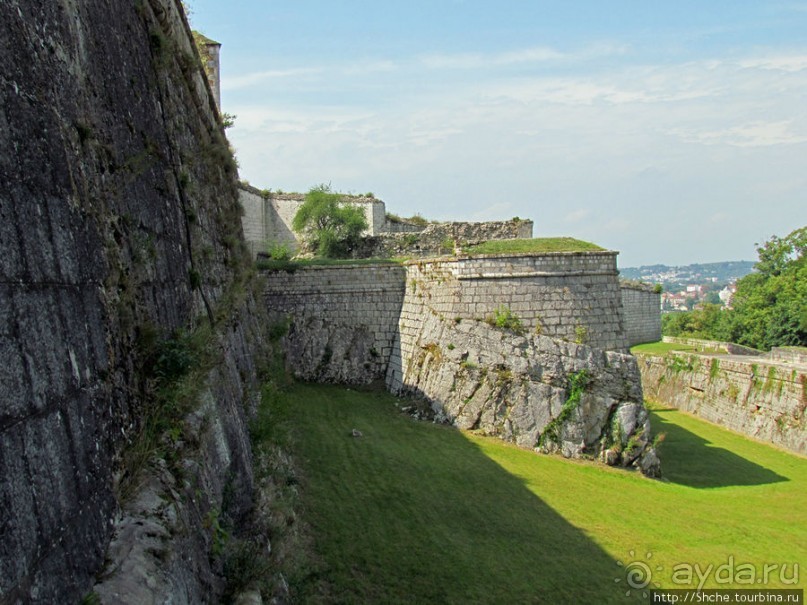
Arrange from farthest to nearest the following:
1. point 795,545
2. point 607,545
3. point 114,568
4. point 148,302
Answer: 1. point 795,545
2. point 607,545
3. point 148,302
4. point 114,568

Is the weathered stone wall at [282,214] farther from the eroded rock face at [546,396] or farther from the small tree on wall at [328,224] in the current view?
the eroded rock face at [546,396]

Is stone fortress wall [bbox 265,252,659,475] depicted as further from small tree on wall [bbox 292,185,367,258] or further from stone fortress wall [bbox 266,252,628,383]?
small tree on wall [bbox 292,185,367,258]

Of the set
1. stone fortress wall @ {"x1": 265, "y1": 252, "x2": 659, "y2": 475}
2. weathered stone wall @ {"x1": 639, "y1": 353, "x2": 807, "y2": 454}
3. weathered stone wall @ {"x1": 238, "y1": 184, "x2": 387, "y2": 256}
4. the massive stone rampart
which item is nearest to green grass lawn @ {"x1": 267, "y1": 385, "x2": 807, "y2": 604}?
the massive stone rampart

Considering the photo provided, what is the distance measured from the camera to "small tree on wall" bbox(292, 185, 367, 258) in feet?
90.0

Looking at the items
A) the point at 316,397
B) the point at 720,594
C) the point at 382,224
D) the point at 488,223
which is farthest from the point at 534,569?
the point at 382,224

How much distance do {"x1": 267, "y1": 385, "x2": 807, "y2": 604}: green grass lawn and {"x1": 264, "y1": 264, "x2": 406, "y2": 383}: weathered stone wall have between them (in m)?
2.82

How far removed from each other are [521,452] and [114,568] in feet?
44.2

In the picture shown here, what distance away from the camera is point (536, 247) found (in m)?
18.7

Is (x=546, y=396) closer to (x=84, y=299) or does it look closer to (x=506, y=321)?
(x=506, y=321)

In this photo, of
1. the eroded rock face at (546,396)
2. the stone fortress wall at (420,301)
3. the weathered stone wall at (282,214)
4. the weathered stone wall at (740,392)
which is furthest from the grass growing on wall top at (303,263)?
the weathered stone wall at (740,392)

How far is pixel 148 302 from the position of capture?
5.58 metres

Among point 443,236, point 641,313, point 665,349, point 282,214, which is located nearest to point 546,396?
point 443,236

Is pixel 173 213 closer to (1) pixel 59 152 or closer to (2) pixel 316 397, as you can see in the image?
(1) pixel 59 152

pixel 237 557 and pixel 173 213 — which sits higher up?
pixel 173 213
